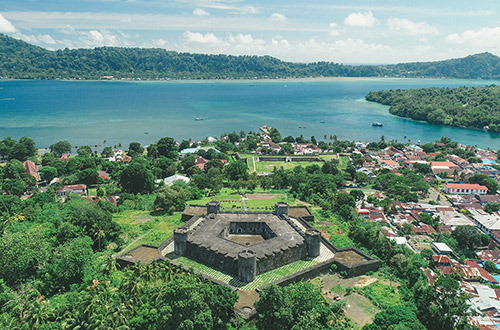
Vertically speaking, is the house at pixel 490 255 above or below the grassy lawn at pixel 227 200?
below

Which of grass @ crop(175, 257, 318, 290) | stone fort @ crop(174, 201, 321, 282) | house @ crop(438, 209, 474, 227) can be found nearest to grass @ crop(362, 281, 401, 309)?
grass @ crop(175, 257, 318, 290)

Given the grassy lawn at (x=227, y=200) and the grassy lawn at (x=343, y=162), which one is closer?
the grassy lawn at (x=227, y=200)

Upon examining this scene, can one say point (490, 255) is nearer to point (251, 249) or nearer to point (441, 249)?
point (441, 249)

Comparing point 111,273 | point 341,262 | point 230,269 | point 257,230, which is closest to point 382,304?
point 341,262

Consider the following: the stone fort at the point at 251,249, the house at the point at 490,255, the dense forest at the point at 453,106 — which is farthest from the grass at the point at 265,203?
the dense forest at the point at 453,106

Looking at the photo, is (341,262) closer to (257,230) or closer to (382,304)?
(382,304)

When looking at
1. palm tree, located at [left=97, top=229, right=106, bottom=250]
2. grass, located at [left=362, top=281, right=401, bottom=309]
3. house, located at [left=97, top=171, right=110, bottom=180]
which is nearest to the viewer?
grass, located at [left=362, top=281, right=401, bottom=309]

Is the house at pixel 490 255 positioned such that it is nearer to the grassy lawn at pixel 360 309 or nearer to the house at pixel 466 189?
the grassy lawn at pixel 360 309

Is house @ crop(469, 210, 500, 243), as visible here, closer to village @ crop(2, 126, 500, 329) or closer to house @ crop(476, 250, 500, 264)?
village @ crop(2, 126, 500, 329)
